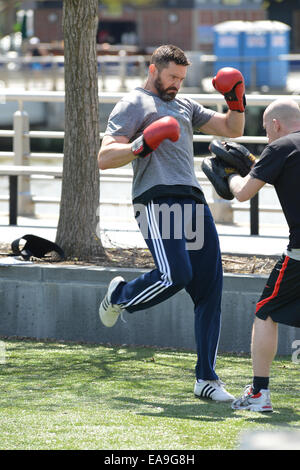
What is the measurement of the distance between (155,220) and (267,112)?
0.80m

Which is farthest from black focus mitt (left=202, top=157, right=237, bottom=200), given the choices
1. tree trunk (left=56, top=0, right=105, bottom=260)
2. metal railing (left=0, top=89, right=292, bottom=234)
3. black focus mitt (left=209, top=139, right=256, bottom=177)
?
metal railing (left=0, top=89, right=292, bottom=234)

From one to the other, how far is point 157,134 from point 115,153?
0.32 m

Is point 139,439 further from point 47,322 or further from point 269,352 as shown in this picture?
point 47,322

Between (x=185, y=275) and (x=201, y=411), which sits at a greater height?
(x=185, y=275)

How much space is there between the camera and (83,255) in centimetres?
714

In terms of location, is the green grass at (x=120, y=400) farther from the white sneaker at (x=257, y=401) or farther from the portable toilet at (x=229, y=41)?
the portable toilet at (x=229, y=41)

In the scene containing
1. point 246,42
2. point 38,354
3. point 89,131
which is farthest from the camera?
point 246,42

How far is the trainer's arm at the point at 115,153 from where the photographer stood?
4.86 m

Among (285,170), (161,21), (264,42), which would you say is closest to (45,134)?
(285,170)

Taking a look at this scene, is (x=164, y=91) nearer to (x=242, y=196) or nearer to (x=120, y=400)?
(x=242, y=196)

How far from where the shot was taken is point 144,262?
7.07 metres

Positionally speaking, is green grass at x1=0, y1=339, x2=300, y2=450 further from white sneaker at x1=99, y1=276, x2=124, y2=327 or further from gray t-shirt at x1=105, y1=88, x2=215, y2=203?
gray t-shirt at x1=105, y1=88, x2=215, y2=203

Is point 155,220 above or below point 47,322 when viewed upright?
above
